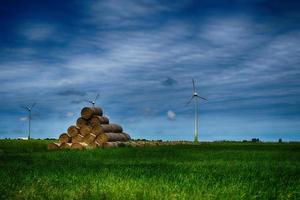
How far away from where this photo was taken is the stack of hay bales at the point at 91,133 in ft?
116

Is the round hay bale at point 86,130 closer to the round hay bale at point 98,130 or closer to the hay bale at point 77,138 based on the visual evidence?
the hay bale at point 77,138

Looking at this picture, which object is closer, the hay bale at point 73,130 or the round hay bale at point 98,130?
the round hay bale at point 98,130

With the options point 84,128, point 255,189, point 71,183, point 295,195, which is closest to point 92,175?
point 71,183

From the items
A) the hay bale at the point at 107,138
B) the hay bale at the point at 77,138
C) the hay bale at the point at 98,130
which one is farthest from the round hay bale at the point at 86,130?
the hay bale at the point at 107,138

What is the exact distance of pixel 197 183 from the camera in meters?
9.66

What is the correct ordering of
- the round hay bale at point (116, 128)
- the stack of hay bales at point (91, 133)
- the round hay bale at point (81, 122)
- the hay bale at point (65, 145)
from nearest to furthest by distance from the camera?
the hay bale at point (65, 145) < the stack of hay bales at point (91, 133) < the round hay bale at point (81, 122) < the round hay bale at point (116, 128)

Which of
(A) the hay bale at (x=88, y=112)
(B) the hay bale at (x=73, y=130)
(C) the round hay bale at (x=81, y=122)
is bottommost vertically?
(B) the hay bale at (x=73, y=130)

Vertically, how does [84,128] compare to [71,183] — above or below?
above

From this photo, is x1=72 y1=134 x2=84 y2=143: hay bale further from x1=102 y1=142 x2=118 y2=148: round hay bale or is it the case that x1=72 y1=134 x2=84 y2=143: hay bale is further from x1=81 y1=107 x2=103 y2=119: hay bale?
x1=102 y1=142 x2=118 y2=148: round hay bale

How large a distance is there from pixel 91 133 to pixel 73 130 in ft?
5.29

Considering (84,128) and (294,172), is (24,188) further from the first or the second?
(84,128)

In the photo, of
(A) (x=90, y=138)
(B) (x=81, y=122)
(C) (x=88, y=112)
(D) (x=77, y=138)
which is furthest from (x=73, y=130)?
(A) (x=90, y=138)

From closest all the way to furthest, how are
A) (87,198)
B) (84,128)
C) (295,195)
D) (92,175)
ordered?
(87,198)
(295,195)
(92,175)
(84,128)

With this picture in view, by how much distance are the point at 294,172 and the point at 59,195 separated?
25.8ft
